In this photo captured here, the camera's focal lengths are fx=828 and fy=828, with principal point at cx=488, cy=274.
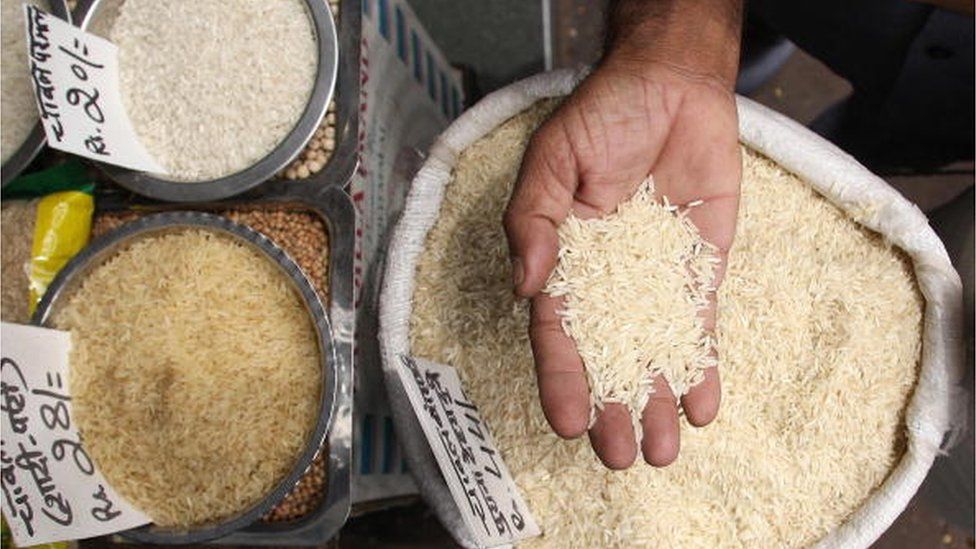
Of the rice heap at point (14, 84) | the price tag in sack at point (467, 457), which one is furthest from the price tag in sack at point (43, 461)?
the price tag in sack at point (467, 457)

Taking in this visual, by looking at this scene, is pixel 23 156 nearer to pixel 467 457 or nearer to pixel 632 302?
pixel 467 457

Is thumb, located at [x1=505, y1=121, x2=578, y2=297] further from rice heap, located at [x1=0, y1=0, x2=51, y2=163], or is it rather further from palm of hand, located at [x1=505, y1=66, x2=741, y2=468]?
rice heap, located at [x1=0, y1=0, x2=51, y2=163]

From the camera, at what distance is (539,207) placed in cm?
103

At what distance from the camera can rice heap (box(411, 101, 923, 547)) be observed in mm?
1133

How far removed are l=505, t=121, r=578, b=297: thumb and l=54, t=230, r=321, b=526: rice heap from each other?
12.8 inches

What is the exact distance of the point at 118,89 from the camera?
1.18m

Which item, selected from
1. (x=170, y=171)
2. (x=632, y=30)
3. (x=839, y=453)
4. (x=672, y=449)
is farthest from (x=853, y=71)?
(x=170, y=171)

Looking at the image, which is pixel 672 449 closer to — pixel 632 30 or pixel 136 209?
pixel 632 30

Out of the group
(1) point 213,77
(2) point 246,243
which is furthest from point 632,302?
(1) point 213,77

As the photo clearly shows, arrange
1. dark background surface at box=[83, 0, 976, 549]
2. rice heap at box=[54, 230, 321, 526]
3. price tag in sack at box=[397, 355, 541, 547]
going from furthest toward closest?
dark background surface at box=[83, 0, 976, 549] < rice heap at box=[54, 230, 321, 526] < price tag in sack at box=[397, 355, 541, 547]

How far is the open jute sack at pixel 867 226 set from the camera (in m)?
1.12

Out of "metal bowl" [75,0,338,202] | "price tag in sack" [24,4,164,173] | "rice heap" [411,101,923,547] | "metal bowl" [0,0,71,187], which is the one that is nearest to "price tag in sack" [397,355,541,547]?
"rice heap" [411,101,923,547]

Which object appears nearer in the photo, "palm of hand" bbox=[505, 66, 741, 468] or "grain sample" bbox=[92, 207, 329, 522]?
"palm of hand" bbox=[505, 66, 741, 468]

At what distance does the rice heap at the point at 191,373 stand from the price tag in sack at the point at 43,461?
0.12 ft
